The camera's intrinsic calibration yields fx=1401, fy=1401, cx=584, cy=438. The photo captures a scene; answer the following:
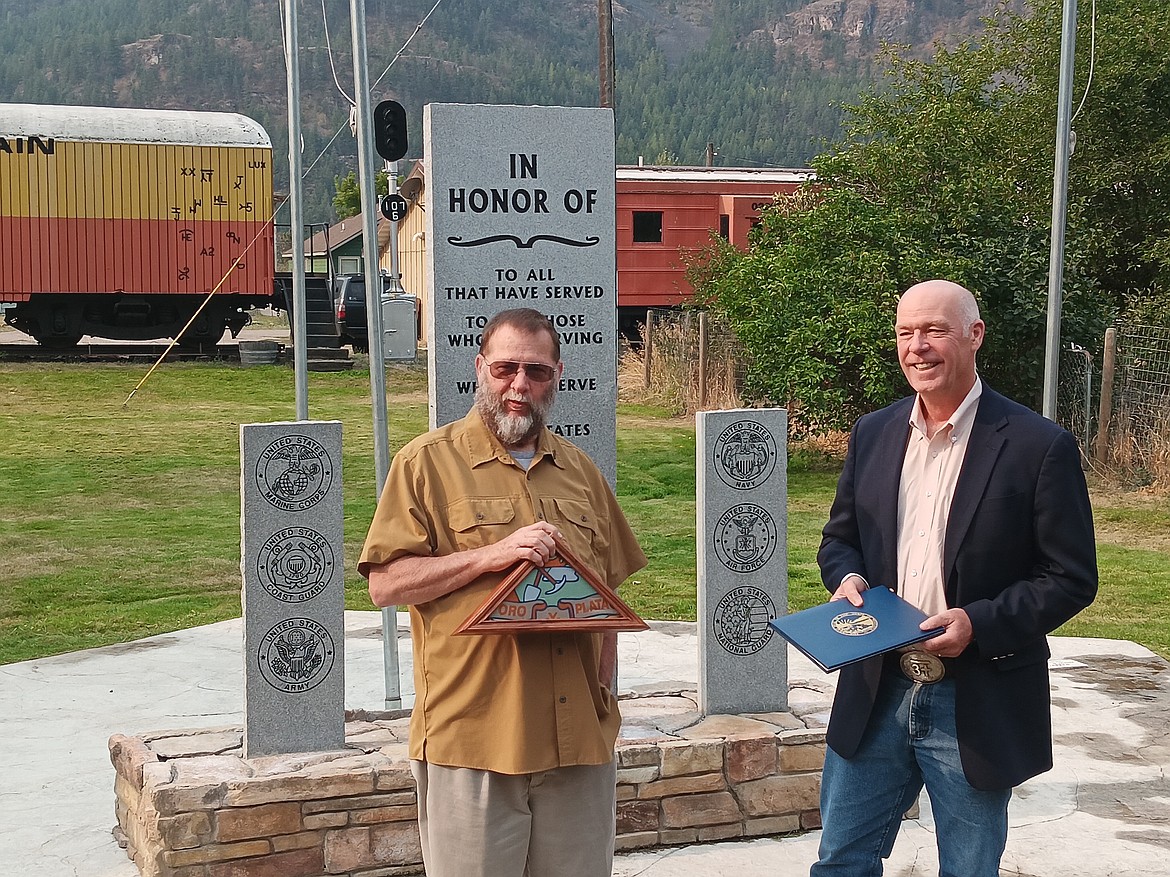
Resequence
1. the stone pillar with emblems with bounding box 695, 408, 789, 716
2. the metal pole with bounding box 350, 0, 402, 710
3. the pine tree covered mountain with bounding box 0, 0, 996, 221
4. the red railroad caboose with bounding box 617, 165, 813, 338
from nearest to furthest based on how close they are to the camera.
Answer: the stone pillar with emblems with bounding box 695, 408, 789, 716 → the metal pole with bounding box 350, 0, 402, 710 → the red railroad caboose with bounding box 617, 165, 813, 338 → the pine tree covered mountain with bounding box 0, 0, 996, 221

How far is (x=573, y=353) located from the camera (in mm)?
4883

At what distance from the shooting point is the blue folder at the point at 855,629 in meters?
2.83

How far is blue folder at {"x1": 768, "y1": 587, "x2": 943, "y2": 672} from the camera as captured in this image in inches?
112

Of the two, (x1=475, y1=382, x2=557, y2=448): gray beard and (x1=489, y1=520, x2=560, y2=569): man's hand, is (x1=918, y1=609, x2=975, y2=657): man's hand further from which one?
(x1=475, y1=382, x2=557, y2=448): gray beard

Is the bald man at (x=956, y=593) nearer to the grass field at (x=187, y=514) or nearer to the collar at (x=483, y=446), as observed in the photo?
the collar at (x=483, y=446)

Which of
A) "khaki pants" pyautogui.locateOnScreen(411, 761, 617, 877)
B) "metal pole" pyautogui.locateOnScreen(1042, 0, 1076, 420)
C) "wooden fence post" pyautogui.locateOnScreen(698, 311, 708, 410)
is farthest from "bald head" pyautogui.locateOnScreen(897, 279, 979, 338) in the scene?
"wooden fence post" pyautogui.locateOnScreen(698, 311, 708, 410)

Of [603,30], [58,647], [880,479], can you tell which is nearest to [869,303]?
[58,647]

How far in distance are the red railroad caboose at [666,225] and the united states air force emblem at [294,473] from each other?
21320 millimetres

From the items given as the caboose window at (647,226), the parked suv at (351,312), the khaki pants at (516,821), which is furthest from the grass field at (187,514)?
the caboose window at (647,226)

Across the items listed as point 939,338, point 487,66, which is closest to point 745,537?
point 939,338

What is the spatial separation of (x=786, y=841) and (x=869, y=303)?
8.12 m

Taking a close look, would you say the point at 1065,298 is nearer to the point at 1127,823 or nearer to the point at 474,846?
the point at 1127,823

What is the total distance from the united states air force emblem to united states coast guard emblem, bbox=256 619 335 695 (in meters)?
0.38

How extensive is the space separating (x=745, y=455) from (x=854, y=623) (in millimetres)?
1988
